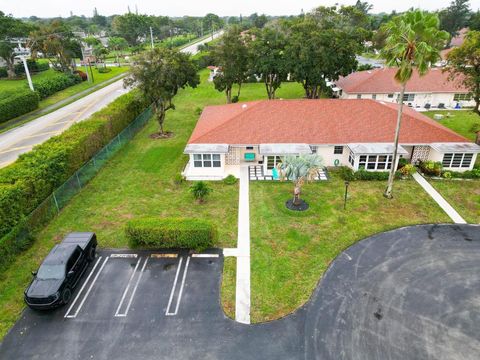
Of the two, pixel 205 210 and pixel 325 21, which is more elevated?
pixel 325 21

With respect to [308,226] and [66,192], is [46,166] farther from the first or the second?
[308,226]

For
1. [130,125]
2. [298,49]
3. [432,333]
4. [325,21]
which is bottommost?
[432,333]

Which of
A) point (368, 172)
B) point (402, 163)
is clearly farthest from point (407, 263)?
point (402, 163)

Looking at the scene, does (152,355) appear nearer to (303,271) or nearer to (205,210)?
(303,271)

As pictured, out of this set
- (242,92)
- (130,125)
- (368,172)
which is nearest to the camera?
(368,172)

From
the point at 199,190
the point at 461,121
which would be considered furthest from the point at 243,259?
the point at 461,121

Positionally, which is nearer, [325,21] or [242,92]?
[325,21]

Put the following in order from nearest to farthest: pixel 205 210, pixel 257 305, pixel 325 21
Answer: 1. pixel 257 305
2. pixel 205 210
3. pixel 325 21
